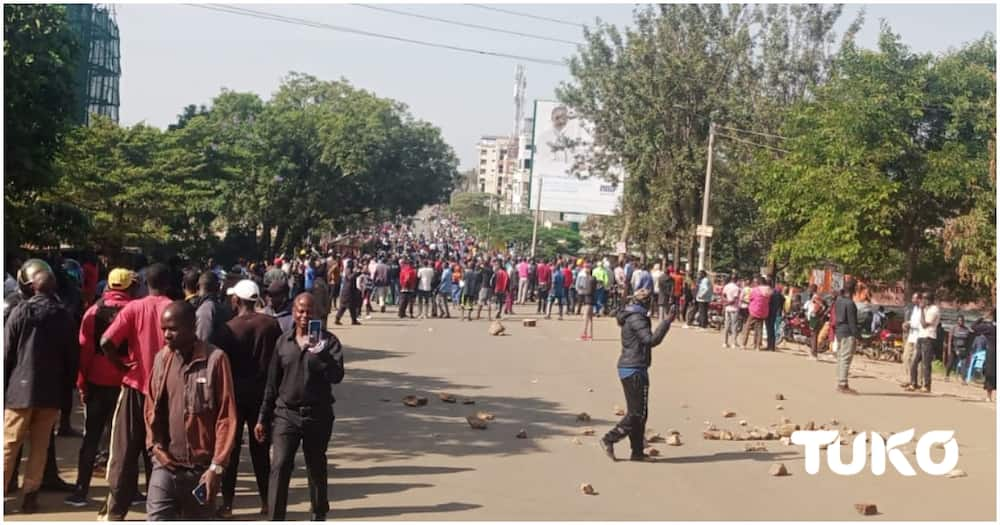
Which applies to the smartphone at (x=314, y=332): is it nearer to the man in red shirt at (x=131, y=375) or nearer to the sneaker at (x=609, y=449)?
the man in red shirt at (x=131, y=375)

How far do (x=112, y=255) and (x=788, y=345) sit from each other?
1484 centimetres

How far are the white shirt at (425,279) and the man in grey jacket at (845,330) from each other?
1314 cm

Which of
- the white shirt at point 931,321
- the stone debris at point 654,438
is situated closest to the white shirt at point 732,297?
the white shirt at point 931,321

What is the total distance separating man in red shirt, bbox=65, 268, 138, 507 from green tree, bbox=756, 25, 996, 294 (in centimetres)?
2196

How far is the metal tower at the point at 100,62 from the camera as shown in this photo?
1702 inches

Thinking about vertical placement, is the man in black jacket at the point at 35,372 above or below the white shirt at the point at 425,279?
below

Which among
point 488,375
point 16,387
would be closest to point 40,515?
point 16,387

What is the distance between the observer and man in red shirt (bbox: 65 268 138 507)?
331 inches

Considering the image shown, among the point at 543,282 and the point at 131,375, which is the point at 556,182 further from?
the point at 131,375

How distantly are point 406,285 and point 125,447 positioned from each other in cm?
2096

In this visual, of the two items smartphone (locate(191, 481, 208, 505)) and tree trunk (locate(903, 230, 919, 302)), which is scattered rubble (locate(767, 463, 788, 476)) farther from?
tree trunk (locate(903, 230, 919, 302))

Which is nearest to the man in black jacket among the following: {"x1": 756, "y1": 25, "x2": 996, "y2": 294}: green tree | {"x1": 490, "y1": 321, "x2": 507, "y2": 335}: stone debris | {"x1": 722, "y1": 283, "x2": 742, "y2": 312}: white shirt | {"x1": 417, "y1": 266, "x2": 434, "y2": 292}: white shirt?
{"x1": 490, "y1": 321, "x2": 507, "y2": 335}: stone debris

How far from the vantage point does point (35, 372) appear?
794 centimetres

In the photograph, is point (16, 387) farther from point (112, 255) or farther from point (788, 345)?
point (788, 345)
